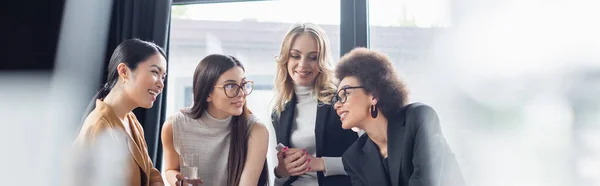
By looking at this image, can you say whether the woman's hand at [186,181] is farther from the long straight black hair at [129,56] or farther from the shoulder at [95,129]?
the long straight black hair at [129,56]

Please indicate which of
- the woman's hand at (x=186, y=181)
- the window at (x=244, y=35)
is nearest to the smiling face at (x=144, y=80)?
the woman's hand at (x=186, y=181)

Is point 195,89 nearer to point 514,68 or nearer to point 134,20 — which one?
point 134,20

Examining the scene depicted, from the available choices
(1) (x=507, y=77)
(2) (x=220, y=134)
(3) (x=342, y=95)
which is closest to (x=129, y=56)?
(2) (x=220, y=134)

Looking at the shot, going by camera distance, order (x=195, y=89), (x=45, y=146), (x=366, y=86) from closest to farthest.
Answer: (x=366, y=86) < (x=195, y=89) < (x=45, y=146)

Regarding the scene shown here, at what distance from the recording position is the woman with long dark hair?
1.88m

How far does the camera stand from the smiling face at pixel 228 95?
2049 mm

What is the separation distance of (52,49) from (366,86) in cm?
141

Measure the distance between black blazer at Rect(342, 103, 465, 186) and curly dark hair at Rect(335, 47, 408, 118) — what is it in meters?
0.04

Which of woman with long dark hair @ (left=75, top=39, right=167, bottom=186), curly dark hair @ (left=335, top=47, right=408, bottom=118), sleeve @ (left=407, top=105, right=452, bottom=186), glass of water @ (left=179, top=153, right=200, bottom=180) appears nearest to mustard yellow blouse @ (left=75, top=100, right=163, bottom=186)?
woman with long dark hair @ (left=75, top=39, right=167, bottom=186)

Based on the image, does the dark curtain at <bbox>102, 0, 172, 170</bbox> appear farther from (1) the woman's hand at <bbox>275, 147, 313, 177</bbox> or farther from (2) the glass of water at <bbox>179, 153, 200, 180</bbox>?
(1) the woman's hand at <bbox>275, 147, 313, 177</bbox>

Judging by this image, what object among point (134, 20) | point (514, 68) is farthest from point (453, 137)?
point (134, 20)

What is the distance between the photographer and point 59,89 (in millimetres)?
2621

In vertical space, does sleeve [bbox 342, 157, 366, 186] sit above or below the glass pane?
below

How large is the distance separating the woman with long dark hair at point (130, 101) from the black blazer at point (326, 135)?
1.39 feet
